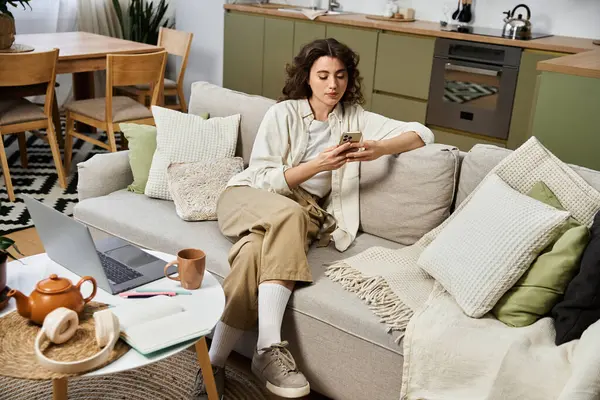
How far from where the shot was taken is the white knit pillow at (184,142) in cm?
259

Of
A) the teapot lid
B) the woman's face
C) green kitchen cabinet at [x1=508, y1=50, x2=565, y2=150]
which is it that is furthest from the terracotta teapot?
green kitchen cabinet at [x1=508, y1=50, x2=565, y2=150]

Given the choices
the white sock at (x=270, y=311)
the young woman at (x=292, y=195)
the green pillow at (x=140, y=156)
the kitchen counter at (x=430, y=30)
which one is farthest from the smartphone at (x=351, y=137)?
the kitchen counter at (x=430, y=30)

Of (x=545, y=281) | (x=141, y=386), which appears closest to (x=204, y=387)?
(x=141, y=386)

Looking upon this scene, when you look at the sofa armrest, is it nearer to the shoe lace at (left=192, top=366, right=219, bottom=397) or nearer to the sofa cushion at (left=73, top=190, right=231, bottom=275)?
the sofa cushion at (left=73, top=190, right=231, bottom=275)

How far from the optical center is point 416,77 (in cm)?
443

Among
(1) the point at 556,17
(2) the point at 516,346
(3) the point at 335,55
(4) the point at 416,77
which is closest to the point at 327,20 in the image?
(4) the point at 416,77

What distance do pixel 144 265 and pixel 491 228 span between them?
97 centimetres

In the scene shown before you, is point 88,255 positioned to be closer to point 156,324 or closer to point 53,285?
point 53,285

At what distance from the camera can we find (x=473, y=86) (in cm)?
422

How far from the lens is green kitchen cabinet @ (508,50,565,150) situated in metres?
3.92

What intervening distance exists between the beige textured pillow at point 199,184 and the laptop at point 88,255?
→ 0.48 m

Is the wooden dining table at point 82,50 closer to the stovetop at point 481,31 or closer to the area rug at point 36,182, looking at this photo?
the area rug at point 36,182

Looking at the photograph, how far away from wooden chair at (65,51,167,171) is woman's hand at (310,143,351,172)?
1811 millimetres

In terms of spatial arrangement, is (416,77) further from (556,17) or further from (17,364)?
(17,364)
